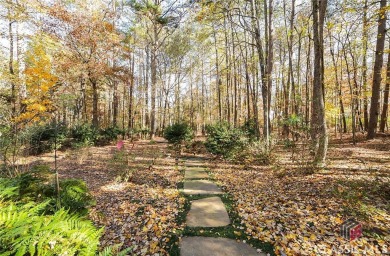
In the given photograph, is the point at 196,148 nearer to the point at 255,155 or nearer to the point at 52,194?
the point at 255,155

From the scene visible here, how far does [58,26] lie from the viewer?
1018 cm

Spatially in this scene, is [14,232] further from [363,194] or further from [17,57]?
[17,57]

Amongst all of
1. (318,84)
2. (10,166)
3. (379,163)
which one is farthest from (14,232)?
(379,163)

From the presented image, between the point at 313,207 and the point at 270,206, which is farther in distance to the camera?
the point at 270,206

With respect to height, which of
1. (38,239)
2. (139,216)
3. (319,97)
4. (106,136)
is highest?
(319,97)

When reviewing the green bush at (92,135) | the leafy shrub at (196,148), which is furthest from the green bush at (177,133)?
the green bush at (92,135)

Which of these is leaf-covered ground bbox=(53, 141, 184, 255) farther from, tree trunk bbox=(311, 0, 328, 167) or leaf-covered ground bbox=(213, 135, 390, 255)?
tree trunk bbox=(311, 0, 328, 167)

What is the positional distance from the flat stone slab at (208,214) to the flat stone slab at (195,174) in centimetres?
166

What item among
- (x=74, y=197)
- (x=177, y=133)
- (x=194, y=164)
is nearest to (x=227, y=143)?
(x=194, y=164)

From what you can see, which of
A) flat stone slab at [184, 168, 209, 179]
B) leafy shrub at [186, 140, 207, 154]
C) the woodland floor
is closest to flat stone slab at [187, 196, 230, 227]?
the woodland floor

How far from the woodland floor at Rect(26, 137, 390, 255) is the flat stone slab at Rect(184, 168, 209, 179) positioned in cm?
24

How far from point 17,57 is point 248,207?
14323 mm

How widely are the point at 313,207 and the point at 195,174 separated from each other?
11.4 feet

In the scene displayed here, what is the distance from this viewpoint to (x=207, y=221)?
3.22m
